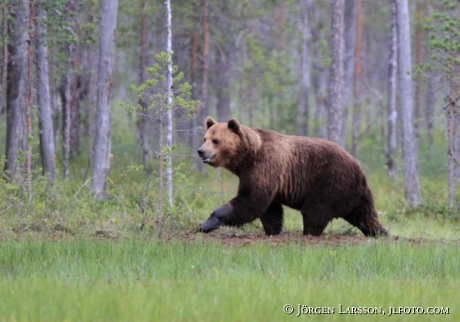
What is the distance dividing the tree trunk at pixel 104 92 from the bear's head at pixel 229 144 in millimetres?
4875

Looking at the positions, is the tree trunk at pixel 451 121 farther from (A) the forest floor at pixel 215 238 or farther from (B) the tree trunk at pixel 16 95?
(B) the tree trunk at pixel 16 95

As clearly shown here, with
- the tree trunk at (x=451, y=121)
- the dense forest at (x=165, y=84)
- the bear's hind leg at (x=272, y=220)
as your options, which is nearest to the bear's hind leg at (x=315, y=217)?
the bear's hind leg at (x=272, y=220)

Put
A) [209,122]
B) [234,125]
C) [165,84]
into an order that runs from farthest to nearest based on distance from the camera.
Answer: [165,84]
[209,122]
[234,125]

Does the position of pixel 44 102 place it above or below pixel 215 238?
above

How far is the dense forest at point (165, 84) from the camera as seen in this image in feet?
44.3

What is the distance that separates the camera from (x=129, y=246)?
827cm

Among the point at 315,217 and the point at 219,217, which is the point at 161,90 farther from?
the point at 315,217

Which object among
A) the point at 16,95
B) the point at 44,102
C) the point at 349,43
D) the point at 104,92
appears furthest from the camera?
the point at 349,43

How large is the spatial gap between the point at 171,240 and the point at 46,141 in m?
8.32

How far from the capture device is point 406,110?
53.4ft

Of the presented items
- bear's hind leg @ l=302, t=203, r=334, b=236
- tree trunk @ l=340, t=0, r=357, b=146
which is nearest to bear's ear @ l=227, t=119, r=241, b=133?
bear's hind leg @ l=302, t=203, r=334, b=236

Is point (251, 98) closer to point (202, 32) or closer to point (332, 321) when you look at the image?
point (202, 32)

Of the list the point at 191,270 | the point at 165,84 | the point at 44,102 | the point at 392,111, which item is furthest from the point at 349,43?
the point at 191,270

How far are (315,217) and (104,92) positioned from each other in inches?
237
